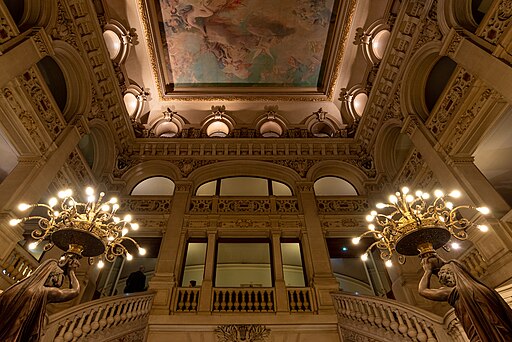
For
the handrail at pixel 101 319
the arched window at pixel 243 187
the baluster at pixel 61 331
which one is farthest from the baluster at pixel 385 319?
the baluster at pixel 61 331

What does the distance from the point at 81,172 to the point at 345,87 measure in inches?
394

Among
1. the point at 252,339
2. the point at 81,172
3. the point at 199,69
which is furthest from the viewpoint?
the point at 199,69

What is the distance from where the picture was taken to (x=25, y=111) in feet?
23.0

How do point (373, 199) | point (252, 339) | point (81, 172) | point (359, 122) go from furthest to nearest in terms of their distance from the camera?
1. point (359, 122)
2. point (373, 199)
3. point (81, 172)
4. point (252, 339)

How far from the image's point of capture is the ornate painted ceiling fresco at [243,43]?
11.1 m

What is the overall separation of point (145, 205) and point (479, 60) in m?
9.64

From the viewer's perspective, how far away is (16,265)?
6578mm

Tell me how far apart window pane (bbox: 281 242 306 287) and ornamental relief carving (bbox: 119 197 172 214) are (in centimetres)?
392

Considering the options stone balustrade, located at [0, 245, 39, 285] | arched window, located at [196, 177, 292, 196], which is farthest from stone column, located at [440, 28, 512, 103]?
stone balustrade, located at [0, 245, 39, 285]

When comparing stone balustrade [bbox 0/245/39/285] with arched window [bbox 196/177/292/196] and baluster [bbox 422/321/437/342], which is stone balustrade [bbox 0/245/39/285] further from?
baluster [bbox 422/321/437/342]

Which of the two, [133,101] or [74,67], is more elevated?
[133,101]

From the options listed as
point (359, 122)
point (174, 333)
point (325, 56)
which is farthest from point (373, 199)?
point (174, 333)

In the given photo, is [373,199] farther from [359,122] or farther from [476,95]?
[476,95]

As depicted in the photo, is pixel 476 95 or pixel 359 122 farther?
pixel 359 122
